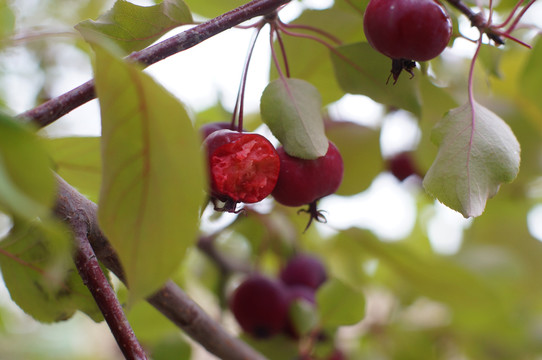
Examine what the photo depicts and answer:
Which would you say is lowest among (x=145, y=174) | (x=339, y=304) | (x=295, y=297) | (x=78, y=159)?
(x=295, y=297)

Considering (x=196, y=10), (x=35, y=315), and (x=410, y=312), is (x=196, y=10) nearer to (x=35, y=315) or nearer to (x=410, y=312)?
(x=35, y=315)

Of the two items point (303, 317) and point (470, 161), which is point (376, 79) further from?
point (303, 317)

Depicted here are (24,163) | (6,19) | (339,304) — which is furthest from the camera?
(339,304)

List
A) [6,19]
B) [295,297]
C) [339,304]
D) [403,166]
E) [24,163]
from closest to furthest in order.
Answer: [24,163] < [6,19] < [339,304] < [295,297] < [403,166]

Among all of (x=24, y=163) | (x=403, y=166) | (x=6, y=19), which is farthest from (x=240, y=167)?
(x=403, y=166)

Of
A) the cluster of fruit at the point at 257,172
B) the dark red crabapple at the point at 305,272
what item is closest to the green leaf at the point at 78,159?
the cluster of fruit at the point at 257,172

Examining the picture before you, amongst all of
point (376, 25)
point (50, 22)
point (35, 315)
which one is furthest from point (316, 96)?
point (50, 22)

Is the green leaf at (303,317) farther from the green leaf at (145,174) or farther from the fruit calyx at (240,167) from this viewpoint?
the green leaf at (145,174)
